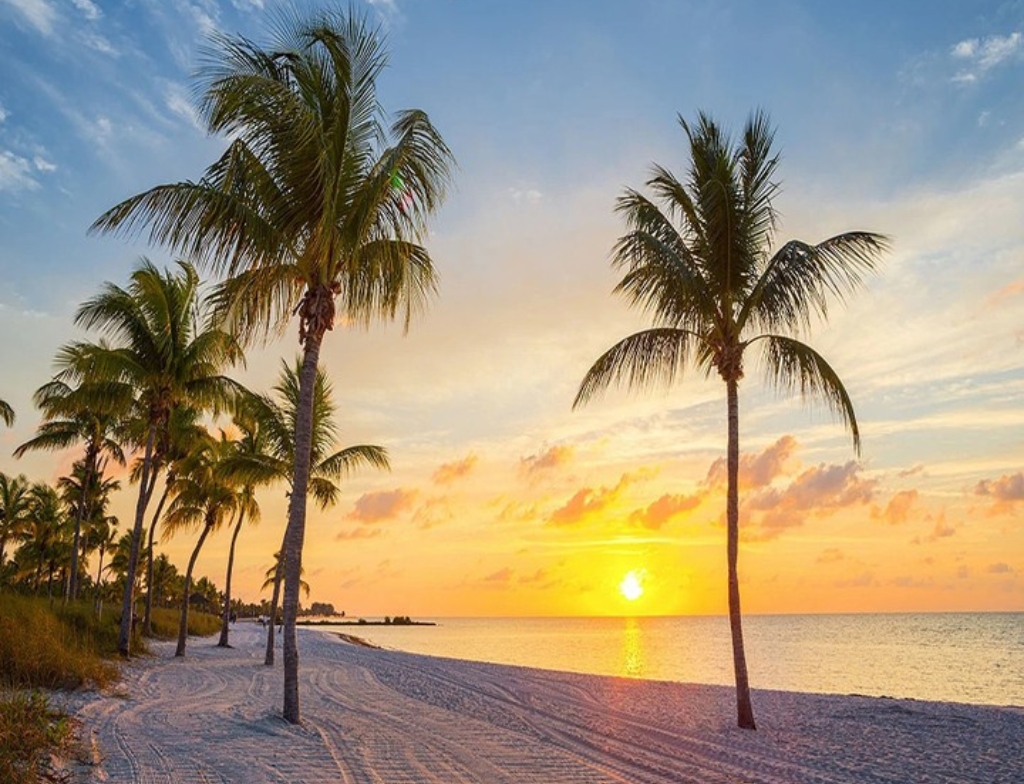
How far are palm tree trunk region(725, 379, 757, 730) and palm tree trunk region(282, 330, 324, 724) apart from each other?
652 cm

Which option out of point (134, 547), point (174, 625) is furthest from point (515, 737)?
point (174, 625)

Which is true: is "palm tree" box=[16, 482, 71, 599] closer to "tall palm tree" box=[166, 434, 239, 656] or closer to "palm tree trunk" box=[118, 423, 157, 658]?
"tall palm tree" box=[166, 434, 239, 656]

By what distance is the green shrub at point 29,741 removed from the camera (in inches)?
217

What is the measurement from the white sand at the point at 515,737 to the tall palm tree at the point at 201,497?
31.7ft

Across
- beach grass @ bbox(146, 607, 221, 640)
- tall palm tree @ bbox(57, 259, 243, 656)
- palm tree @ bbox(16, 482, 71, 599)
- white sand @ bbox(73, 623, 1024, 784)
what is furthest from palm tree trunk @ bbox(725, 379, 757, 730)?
palm tree @ bbox(16, 482, 71, 599)

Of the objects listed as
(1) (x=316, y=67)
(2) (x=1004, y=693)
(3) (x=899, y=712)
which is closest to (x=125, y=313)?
(1) (x=316, y=67)

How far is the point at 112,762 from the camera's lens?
Result: 7.11 m

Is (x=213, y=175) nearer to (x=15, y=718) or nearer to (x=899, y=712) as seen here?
(x=15, y=718)

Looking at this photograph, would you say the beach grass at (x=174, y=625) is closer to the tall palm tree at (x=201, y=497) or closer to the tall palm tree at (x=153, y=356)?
the tall palm tree at (x=201, y=497)

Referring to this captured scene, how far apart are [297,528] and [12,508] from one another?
43.4 m

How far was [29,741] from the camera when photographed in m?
6.22

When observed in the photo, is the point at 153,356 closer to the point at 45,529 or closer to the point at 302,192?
the point at 302,192

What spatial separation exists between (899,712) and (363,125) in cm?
1449

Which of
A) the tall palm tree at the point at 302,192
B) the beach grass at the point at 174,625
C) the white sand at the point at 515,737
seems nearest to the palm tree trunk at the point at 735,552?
the white sand at the point at 515,737
